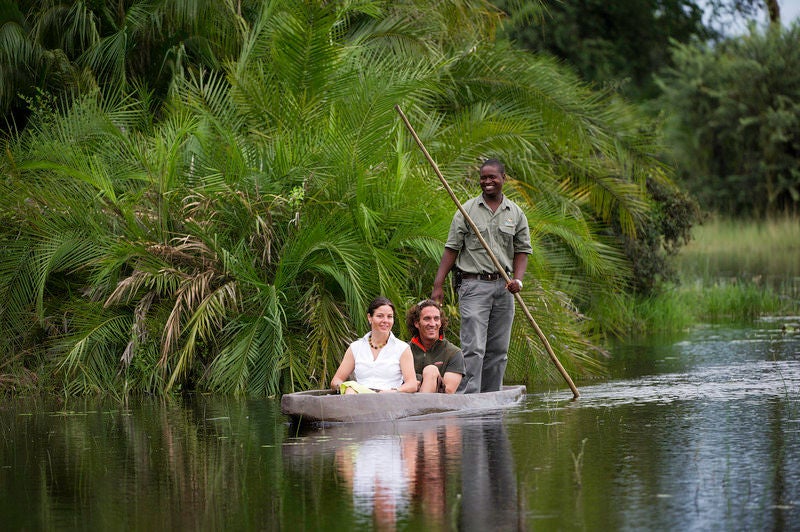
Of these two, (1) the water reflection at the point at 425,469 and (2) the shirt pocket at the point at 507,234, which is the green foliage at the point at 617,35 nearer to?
(2) the shirt pocket at the point at 507,234

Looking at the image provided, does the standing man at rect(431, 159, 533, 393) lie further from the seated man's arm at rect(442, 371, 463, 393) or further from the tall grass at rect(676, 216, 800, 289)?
the tall grass at rect(676, 216, 800, 289)

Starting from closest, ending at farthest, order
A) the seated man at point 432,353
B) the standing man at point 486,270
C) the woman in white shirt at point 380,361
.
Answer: the woman in white shirt at point 380,361, the seated man at point 432,353, the standing man at point 486,270

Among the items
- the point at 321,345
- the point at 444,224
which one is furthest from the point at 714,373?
the point at 321,345

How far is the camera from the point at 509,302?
11.9 meters

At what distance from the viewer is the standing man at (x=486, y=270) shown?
38.5 feet

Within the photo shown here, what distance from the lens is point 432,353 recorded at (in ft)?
38.8

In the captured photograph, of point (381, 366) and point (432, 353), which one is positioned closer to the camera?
point (381, 366)

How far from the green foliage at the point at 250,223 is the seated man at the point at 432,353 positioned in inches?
70.0

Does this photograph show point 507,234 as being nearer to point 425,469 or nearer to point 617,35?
point 425,469

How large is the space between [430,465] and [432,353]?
3.24 meters

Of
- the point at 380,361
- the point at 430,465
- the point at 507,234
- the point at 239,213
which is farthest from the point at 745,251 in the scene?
the point at 430,465

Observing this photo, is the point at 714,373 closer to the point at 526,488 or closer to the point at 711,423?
the point at 711,423

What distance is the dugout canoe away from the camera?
1070 centimetres

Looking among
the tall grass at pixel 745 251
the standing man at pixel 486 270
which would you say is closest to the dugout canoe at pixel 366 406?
the standing man at pixel 486 270
